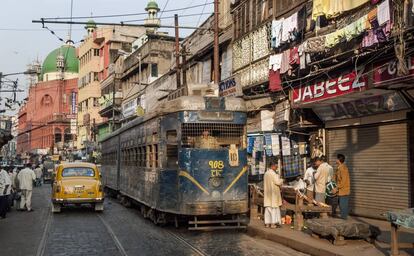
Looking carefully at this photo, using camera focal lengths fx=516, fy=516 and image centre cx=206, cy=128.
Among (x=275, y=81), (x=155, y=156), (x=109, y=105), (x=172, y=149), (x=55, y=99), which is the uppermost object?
(x=55, y=99)

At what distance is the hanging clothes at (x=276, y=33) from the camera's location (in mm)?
18353

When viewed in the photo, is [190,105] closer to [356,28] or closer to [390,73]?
[356,28]

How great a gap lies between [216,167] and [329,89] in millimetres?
4782

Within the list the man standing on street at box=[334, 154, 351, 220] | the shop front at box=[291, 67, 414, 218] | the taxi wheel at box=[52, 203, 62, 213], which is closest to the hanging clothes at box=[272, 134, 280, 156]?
the shop front at box=[291, 67, 414, 218]

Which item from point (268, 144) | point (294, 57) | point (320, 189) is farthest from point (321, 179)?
point (268, 144)

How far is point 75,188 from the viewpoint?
1800 cm

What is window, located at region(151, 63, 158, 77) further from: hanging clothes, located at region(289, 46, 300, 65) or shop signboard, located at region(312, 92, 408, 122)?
shop signboard, located at region(312, 92, 408, 122)

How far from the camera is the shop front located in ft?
43.6

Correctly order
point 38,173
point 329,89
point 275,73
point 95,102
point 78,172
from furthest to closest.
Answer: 1. point 95,102
2. point 38,173
3. point 78,172
4. point 275,73
5. point 329,89

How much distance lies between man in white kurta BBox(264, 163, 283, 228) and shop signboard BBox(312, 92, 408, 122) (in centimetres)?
358

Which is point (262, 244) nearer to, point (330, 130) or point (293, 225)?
point (293, 225)

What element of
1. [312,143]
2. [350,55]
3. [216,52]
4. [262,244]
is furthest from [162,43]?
[262,244]

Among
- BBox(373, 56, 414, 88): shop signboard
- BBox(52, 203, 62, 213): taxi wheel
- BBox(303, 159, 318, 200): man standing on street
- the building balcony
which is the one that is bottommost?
BBox(52, 203, 62, 213): taxi wheel

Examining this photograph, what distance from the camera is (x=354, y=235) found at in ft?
32.2
